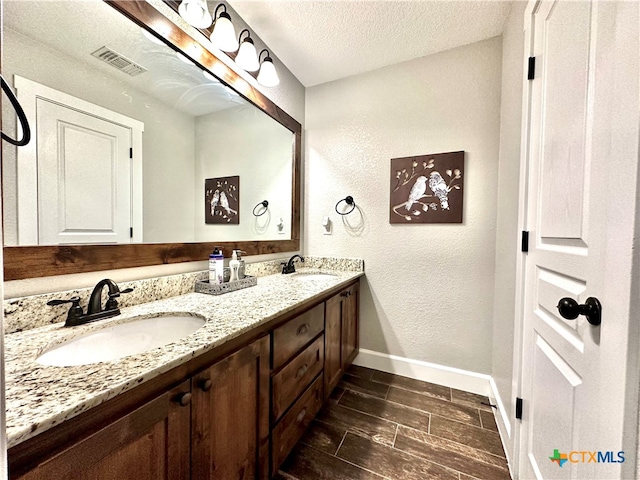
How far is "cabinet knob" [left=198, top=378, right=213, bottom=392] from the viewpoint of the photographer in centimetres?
77

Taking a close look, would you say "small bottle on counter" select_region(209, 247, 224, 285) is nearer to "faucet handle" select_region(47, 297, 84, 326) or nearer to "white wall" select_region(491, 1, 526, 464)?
"faucet handle" select_region(47, 297, 84, 326)

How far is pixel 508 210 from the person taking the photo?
1476mm

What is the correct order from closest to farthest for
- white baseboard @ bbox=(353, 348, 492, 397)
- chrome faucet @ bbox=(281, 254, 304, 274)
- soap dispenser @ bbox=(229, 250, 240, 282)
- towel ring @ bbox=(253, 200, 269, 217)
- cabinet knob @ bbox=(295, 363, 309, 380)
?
cabinet knob @ bbox=(295, 363, 309, 380) < soap dispenser @ bbox=(229, 250, 240, 282) < white baseboard @ bbox=(353, 348, 492, 397) < towel ring @ bbox=(253, 200, 269, 217) < chrome faucet @ bbox=(281, 254, 304, 274)

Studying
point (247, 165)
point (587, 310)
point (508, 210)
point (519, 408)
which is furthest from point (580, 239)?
point (247, 165)

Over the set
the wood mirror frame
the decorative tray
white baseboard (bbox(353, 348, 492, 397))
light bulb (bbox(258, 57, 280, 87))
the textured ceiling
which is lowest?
white baseboard (bbox(353, 348, 492, 397))

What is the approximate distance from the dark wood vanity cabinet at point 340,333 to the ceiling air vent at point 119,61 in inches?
58.6

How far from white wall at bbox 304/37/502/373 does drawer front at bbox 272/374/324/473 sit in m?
0.84

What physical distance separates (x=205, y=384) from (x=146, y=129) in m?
1.14

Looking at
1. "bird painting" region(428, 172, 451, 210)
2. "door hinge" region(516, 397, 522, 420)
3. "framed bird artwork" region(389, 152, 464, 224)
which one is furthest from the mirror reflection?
"door hinge" region(516, 397, 522, 420)

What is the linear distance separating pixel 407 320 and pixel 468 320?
0.42m

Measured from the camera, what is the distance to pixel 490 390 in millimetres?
1775

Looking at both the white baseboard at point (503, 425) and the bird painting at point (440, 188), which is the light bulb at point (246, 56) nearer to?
the bird painting at point (440, 188)

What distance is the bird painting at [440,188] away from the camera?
6.18 ft

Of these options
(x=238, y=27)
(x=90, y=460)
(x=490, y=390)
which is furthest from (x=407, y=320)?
(x=238, y=27)
